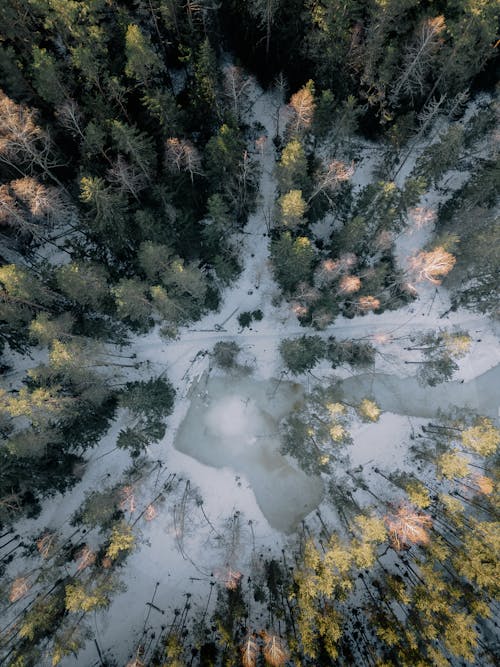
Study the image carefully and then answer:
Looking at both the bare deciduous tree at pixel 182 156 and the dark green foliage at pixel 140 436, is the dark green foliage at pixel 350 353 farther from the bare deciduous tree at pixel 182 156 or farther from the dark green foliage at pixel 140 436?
the bare deciduous tree at pixel 182 156

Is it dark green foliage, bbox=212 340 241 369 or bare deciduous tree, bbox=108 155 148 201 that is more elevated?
bare deciduous tree, bbox=108 155 148 201

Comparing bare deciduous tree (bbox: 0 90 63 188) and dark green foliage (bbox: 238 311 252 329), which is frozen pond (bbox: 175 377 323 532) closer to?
dark green foliage (bbox: 238 311 252 329)

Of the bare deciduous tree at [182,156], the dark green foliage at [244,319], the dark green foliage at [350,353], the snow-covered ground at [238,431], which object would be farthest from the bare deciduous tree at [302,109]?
the dark green foliage at [350,353]

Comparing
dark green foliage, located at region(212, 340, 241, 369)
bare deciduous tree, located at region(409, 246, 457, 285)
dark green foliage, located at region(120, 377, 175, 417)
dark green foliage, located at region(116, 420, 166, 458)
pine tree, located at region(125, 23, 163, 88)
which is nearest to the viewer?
pine tree, located at region(125, 23, 163, 88)

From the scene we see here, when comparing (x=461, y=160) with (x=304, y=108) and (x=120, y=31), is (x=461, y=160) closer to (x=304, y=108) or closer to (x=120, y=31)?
(x=304, y=108)

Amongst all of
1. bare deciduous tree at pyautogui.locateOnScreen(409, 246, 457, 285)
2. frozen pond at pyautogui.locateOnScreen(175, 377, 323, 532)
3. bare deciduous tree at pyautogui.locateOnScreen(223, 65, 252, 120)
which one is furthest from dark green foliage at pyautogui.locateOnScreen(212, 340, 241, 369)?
bare deciduous tree at pyautogui.locateOnScreen(223, 65, 252, 120)

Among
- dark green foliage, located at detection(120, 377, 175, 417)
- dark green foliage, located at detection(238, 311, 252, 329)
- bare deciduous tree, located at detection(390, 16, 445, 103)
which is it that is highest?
bare deciduous tree, located at detection(390, 16, 445, 103)

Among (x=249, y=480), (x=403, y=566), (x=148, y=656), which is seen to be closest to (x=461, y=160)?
(x=249, y=480)
